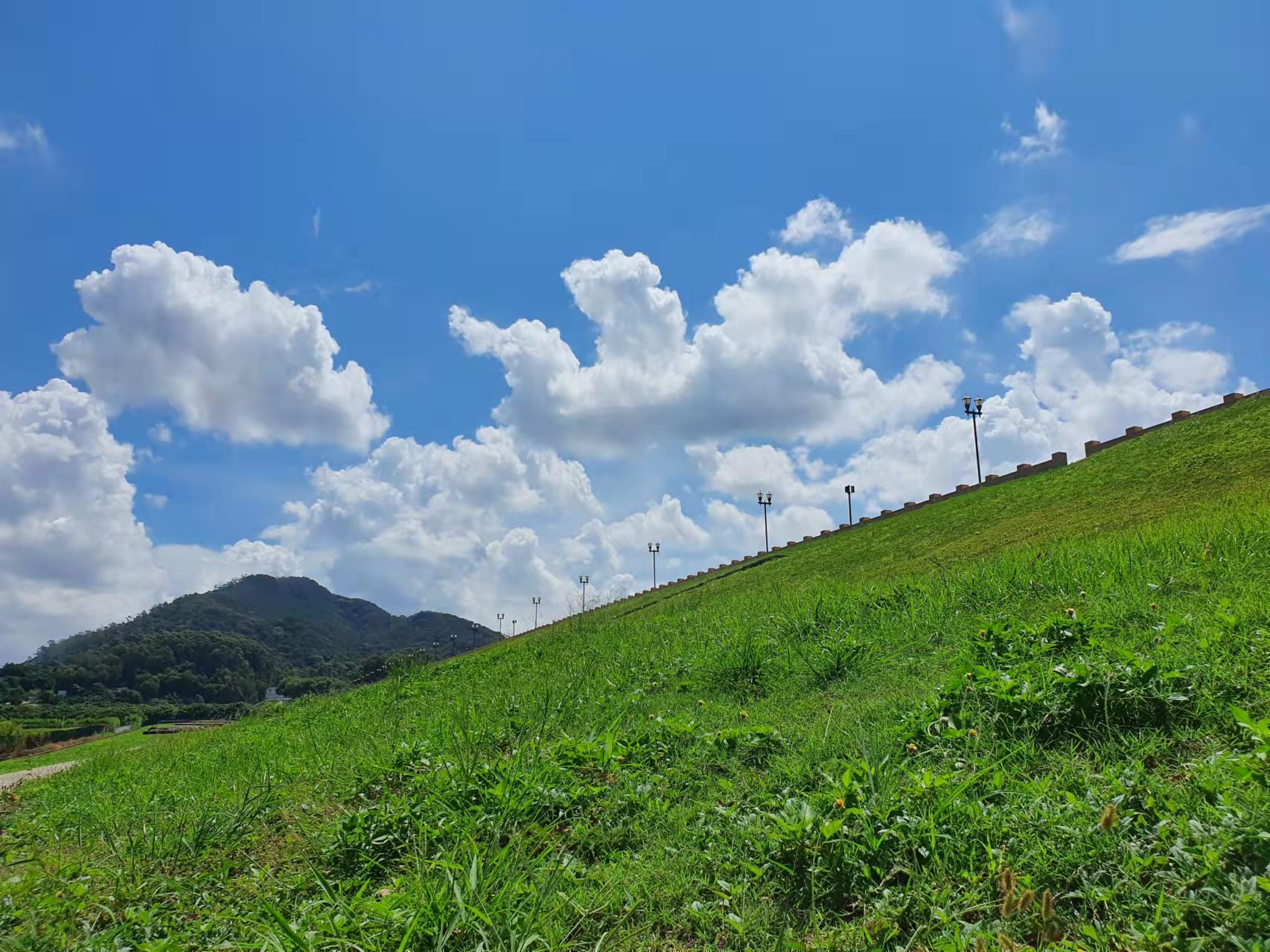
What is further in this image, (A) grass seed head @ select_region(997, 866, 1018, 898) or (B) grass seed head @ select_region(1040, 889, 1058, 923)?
(A) grass seed head @ select_region(997, 866, 1018, 898)

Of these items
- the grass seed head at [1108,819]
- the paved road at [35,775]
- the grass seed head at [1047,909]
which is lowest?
the paved road at [35,775]

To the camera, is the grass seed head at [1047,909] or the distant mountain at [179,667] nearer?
the grass seed head at [1047,909]

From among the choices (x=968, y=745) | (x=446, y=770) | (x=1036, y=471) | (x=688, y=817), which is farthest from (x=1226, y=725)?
(x=1036, y=471)

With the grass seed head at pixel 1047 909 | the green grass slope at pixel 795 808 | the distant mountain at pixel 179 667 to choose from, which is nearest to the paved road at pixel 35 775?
the green grass slope at pixel 795 808

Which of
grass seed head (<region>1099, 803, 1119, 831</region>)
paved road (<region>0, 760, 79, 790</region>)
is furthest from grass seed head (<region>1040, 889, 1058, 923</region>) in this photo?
paved road (<region>0, 760, 79, 790</region>)

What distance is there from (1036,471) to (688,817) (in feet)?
108

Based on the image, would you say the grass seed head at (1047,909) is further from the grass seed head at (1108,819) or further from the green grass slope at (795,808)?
the grass seed head at (1108,819)

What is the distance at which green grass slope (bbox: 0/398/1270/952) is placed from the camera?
8.78 ft

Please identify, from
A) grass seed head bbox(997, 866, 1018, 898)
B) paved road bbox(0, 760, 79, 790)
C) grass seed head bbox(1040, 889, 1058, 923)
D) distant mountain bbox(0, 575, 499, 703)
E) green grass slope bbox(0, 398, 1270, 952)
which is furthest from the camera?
distant mountain bbox(0, 575, 499, 703)

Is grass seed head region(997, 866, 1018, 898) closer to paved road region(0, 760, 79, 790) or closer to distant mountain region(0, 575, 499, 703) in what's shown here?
paved road region(0, 760, 79, 790)

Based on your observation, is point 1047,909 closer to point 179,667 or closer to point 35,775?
point 35,775

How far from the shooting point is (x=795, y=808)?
3350mm

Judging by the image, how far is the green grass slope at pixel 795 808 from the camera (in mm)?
2676

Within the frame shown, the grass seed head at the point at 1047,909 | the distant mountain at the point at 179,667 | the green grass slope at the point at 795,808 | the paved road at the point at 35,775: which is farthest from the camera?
the distant mountain at the point at 179,667
